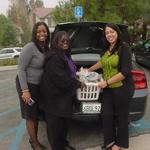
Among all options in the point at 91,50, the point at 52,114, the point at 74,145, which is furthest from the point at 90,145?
the point at 91,50

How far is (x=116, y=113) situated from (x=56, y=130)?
77 centimetres

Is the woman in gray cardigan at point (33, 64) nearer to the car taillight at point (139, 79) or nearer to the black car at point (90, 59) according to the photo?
the black car at point (90, 59)

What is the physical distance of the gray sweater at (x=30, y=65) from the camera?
4.58 metres

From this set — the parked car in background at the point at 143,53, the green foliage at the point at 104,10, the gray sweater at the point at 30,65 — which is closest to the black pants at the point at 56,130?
the gray sweater at the point at 30,65

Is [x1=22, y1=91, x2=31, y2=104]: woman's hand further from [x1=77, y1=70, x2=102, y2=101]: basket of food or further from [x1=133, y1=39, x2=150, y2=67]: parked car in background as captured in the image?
[x1=133, y1=39, x2=150, y2=67]: parked car in background

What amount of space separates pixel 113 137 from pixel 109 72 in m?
0.86

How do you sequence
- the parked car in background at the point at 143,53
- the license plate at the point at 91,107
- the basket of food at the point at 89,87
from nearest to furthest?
the basket of food at the point at 89,87 → the license plate at the point at 91,107 → the parked car in background at the point at 143,53

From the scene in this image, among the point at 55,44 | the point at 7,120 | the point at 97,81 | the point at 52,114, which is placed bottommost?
the point at 7,120

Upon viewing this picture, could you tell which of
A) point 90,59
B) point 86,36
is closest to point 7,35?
point 86,36

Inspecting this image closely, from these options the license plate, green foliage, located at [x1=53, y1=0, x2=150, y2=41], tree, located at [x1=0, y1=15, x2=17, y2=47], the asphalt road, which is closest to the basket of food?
the license plate

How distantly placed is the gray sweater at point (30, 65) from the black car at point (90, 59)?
2.12 ft

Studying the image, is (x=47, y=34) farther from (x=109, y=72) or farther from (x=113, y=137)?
(x=113, y=137)

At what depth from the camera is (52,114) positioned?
456cm

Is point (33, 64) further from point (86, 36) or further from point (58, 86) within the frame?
point (86, 36)
